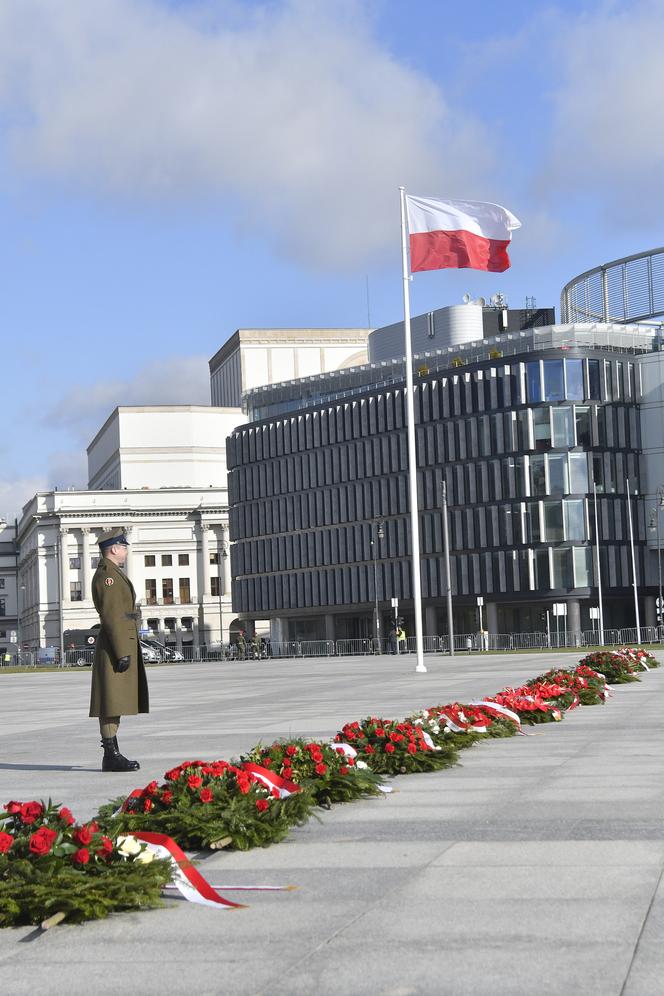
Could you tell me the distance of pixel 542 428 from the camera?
328 feet

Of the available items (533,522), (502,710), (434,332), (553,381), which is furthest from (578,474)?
(502,710)

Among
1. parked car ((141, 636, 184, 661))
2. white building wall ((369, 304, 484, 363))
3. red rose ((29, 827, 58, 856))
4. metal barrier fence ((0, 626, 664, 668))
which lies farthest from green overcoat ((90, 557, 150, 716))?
white building wall ((369, 304, 484, 363))

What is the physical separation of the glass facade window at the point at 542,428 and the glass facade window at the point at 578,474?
1908 mm

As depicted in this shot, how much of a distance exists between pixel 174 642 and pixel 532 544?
59509mm

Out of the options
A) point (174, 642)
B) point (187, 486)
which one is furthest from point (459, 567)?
point (187, 486)

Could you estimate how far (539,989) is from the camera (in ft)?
16.4

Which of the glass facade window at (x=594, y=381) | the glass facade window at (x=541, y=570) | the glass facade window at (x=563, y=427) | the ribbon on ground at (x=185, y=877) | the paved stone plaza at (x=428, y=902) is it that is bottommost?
the paved stone plaza at (x=428, y=902)

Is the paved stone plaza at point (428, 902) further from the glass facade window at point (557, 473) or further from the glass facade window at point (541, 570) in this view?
the glass facade window at point (557, 473)

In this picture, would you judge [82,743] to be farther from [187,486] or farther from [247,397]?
[187,486]

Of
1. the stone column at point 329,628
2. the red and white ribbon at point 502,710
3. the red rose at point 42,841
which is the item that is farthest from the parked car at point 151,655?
the red rose at point 42,841

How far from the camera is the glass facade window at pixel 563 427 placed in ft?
327

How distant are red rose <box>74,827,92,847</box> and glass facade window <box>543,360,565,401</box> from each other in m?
93.7

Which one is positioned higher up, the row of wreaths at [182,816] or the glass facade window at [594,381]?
the glass facade window at [594,381]

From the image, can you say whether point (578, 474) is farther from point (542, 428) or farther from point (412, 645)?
point (412, 645)
